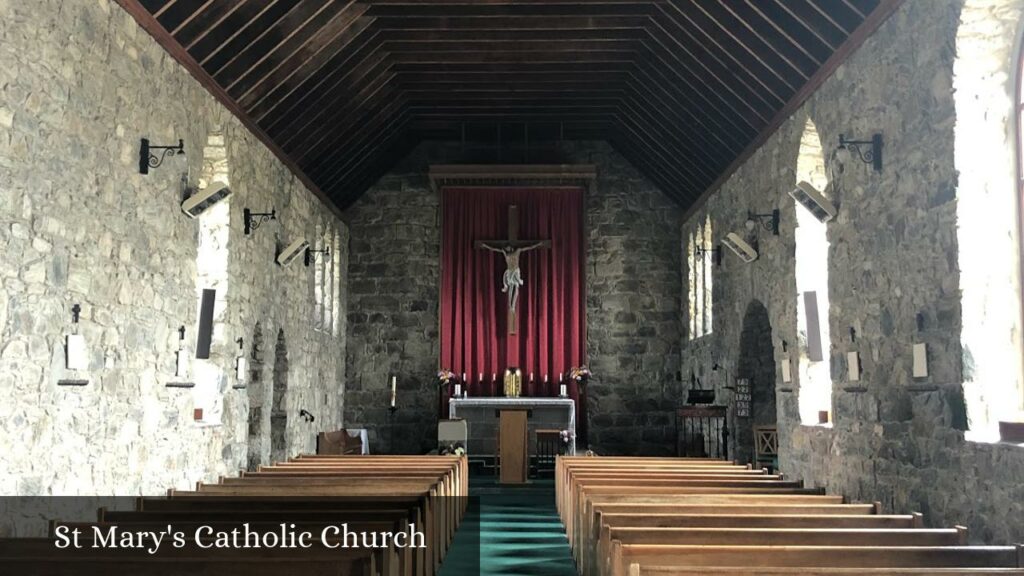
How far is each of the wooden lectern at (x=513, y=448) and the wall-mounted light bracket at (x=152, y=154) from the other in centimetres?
592

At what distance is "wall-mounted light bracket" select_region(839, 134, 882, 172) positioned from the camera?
24.5ft

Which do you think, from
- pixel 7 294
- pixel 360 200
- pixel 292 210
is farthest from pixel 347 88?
pixel 7 294

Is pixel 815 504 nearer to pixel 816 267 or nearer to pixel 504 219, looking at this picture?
pixel 816 267

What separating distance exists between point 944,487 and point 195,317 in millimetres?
6244

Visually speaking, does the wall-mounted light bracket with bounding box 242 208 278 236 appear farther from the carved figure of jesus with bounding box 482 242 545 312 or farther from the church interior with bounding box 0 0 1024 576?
the carved figure of jesus with bounding box 482 242 545 312

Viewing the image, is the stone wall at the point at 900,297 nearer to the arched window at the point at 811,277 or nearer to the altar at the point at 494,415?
the arched window at the point at 811,277

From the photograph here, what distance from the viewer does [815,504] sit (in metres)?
6.21

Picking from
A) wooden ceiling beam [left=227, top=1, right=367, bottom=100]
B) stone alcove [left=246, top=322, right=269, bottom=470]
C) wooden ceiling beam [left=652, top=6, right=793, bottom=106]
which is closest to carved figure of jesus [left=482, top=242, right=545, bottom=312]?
stone alcove [left=246, top=322, right=269, bottom=470]

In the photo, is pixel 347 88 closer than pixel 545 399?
Yes

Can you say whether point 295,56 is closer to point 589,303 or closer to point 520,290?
Answer: point 520,290

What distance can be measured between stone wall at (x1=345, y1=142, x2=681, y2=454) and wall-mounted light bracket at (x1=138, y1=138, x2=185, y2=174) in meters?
8.56

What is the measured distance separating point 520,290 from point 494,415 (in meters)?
2.55

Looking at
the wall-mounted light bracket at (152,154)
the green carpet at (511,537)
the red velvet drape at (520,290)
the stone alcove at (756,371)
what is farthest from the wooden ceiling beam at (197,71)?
the stone alcove at (756,371)

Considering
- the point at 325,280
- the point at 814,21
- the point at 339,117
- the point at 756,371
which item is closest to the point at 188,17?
the point at 339,117
